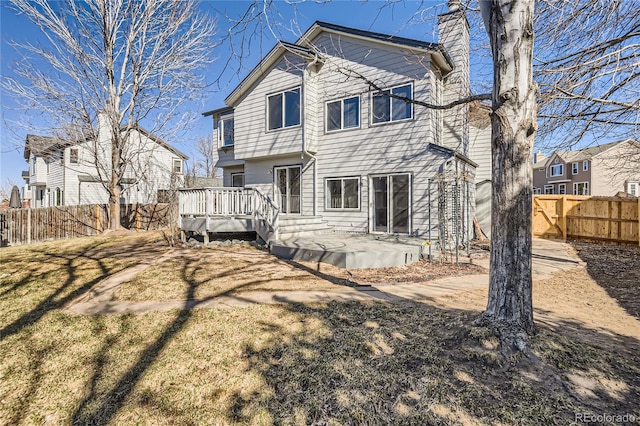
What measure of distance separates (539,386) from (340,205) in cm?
931

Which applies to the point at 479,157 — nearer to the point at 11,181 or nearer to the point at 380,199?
the point at 380,199

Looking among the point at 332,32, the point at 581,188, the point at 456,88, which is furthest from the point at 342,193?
the point at 581,188

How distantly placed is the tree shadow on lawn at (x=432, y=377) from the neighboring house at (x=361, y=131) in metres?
5.93

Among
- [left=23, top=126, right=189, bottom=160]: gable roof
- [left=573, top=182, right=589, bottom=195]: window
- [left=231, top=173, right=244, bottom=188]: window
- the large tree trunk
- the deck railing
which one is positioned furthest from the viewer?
[left=573, top=182, right=589, bottom=195]: window

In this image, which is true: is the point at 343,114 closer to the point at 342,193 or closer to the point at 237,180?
the point at 342,193

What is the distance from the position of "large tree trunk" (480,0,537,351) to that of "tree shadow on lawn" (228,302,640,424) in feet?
1.19

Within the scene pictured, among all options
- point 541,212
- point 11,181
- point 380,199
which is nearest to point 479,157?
point 541,212

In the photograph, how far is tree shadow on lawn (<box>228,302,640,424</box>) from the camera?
88.8 inches

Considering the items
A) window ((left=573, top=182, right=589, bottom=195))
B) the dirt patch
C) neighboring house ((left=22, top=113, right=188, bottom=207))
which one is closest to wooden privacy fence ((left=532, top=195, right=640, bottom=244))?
the dirt patch

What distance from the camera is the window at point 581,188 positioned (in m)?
32.5

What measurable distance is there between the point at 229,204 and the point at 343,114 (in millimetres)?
5468

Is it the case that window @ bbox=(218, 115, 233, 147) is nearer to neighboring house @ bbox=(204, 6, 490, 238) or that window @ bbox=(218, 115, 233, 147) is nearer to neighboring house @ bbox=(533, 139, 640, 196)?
neighboring house @ bbox=(204, 6, 490, 238)

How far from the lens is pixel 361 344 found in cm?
332

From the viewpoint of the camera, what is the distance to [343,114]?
11.4 m
